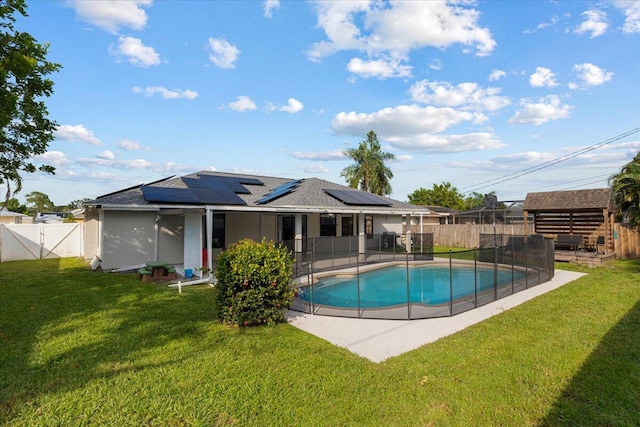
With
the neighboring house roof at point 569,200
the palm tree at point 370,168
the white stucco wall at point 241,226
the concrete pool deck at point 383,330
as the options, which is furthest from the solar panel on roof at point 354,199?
the palm tree at point 370,168

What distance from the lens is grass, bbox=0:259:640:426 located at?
3.41 meters

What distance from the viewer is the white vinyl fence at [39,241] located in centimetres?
1656

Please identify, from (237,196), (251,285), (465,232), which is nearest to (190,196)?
(237,196)

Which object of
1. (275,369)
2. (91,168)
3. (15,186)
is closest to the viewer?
(275,369)

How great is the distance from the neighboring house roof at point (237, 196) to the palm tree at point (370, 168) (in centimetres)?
1726

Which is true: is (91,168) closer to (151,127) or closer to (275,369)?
(151,127)

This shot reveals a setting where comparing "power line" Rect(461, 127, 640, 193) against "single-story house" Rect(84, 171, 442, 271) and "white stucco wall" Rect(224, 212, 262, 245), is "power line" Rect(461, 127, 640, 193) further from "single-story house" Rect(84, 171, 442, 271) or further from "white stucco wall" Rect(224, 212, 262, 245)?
"white stucco wall" Rect(224, 212, 262, 245)

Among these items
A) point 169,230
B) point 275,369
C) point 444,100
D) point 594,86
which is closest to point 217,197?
point 169,230

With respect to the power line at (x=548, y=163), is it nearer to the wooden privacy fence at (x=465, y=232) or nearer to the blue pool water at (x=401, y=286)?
the wooden privacy fence at (x=465, y=232)

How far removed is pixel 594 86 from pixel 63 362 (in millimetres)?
19351

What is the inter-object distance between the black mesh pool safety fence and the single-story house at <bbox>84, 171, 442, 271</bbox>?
1.50m

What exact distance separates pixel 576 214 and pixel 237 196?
17882 millimetres

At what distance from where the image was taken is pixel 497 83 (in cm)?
1661

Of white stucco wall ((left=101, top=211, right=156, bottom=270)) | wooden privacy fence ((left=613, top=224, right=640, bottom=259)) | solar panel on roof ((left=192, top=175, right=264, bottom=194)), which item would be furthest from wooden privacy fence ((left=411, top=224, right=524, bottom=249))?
white stucco wall ((left=101, top=211, right=156, bottom=270))
